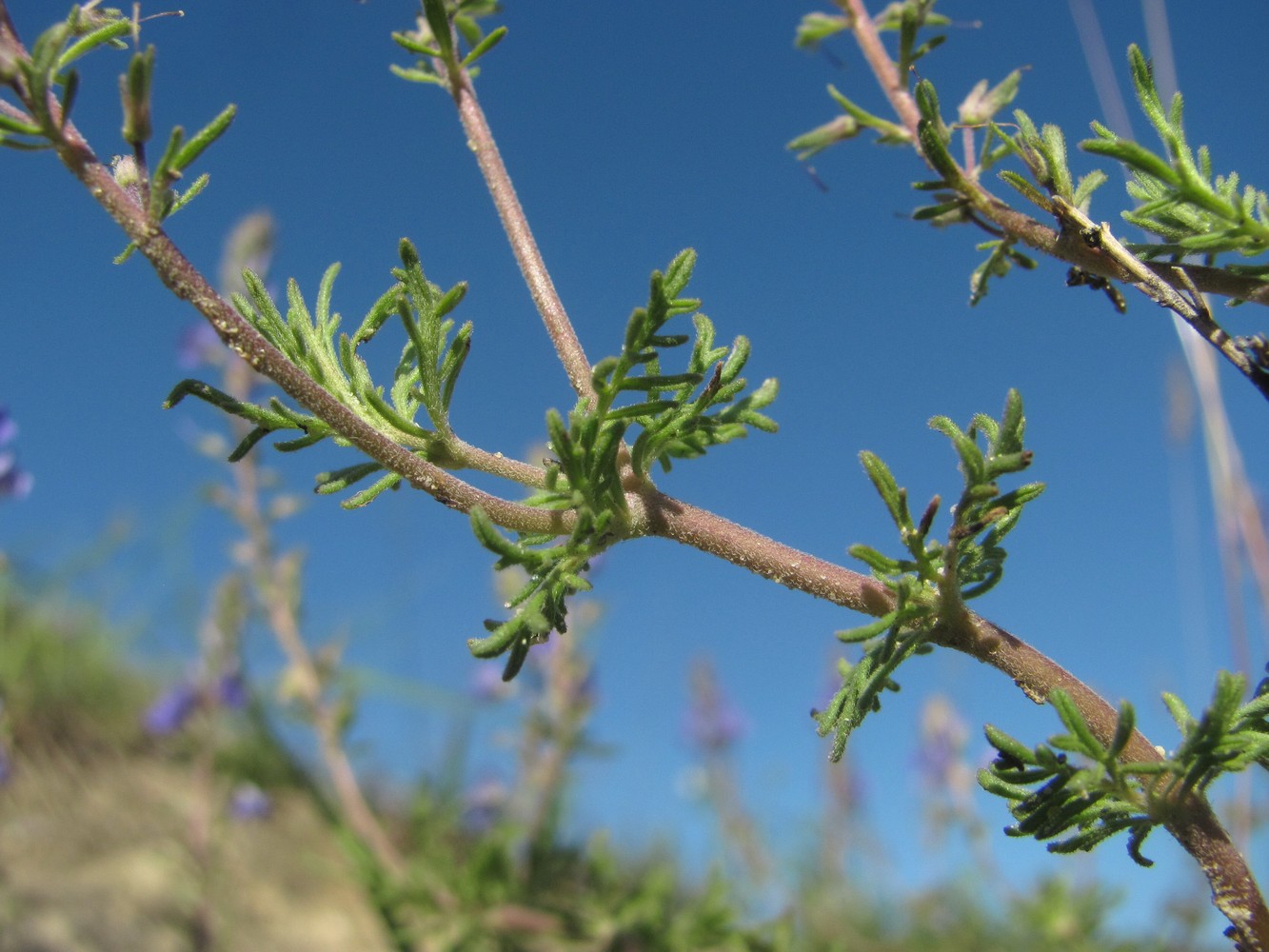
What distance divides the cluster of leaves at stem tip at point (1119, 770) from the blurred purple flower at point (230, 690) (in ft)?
11.1

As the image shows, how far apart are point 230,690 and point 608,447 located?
10.9ft

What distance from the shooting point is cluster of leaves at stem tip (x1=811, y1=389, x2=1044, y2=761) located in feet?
3.06

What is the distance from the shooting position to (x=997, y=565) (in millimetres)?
1037

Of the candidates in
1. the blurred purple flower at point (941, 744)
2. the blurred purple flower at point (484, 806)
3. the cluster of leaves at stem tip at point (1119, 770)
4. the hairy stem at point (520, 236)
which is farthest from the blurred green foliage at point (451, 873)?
the hairy stem at point (520, 236)

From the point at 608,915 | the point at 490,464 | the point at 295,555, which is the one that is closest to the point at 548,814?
the point at 608,915

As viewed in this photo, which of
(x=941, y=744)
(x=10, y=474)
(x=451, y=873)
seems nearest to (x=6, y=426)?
(x=10, y=474)

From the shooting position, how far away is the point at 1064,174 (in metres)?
1.05

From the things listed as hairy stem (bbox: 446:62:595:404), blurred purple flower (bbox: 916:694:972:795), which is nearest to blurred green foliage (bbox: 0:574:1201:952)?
blurred purple flower (bbox: 916:694:972:795)

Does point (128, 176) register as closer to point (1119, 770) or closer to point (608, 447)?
point (608, 447)

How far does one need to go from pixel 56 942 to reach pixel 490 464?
299 cm

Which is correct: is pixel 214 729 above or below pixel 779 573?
above

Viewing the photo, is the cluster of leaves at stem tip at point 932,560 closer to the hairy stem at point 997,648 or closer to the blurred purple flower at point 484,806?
the hairy stem at point 997,648

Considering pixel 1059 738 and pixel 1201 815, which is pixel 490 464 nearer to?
pixel 1059 738

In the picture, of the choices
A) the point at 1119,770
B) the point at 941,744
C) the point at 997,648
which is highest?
the point at 941,744
